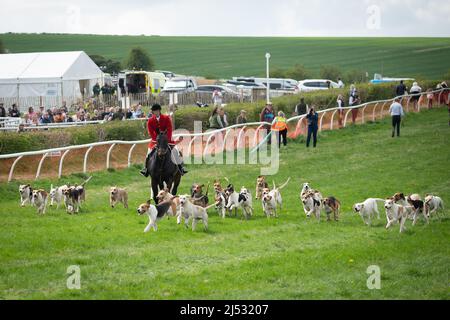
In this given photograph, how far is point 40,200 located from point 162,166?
2.92 metres

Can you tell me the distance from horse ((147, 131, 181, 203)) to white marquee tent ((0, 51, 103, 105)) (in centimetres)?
2551

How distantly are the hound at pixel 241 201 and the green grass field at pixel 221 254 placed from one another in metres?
0.33

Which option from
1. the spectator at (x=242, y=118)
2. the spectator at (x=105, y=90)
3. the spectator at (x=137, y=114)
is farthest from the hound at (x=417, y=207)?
the spectator at (x=105, y=90)

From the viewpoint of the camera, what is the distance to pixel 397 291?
13.0 metres

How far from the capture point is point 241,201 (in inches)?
777

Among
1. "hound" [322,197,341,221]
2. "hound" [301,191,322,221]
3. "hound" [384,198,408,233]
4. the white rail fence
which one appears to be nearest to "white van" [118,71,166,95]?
the white rail fence

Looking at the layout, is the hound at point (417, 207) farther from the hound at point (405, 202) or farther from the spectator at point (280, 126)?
the spectator at point (280, 126)

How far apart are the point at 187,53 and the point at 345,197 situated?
95090 mm

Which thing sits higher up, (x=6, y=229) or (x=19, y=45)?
(x=19, y=45)

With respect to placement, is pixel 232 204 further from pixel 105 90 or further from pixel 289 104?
pixel 105 90

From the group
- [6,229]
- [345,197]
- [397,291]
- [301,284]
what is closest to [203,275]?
[301,284]

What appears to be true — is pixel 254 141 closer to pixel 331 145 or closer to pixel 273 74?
pixel 331 145

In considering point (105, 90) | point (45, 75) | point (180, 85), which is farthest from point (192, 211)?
point (180, 85)

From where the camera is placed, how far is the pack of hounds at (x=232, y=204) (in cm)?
1797
